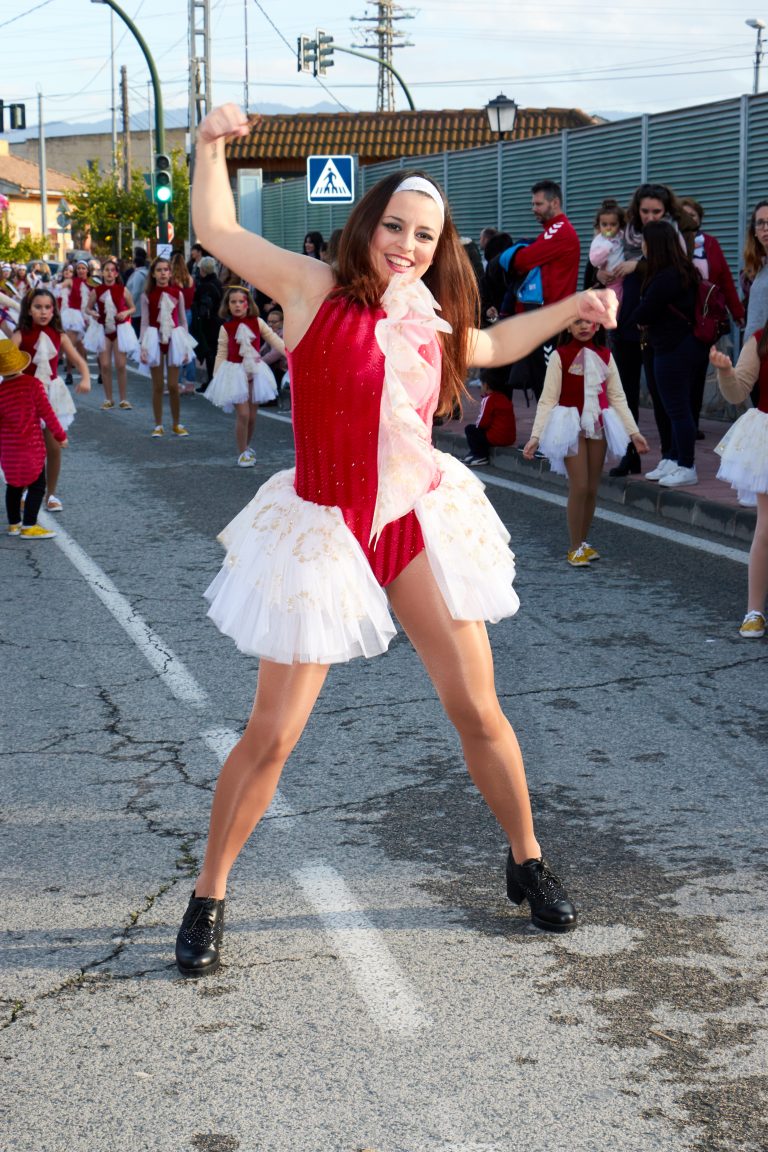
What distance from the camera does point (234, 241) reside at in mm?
3543

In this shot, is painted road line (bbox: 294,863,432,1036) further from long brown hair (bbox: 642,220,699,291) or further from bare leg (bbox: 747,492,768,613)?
long brown hair (bbox: 642,220,699,291)

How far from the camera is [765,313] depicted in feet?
36.8

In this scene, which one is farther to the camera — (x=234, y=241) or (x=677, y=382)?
(x=677, y=382)

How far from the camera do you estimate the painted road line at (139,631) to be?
639cm

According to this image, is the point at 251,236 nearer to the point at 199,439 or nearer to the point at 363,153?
the point at 199,439

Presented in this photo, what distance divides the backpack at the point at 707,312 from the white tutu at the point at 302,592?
822cm

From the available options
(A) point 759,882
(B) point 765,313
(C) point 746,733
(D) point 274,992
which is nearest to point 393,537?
(D) point 274,992

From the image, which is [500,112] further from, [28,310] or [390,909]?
[390,909]

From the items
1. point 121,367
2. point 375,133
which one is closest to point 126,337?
point 121,367

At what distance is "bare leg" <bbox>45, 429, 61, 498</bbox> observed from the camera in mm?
10734

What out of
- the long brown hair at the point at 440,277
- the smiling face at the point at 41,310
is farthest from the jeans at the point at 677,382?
the long brown hair at the point at 440,277

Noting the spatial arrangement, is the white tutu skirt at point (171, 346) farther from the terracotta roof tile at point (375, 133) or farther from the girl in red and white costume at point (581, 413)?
the terracotta roof tile at point (375, 133)

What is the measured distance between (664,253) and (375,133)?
2915 centimetres

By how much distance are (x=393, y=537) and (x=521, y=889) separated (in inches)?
39.9
